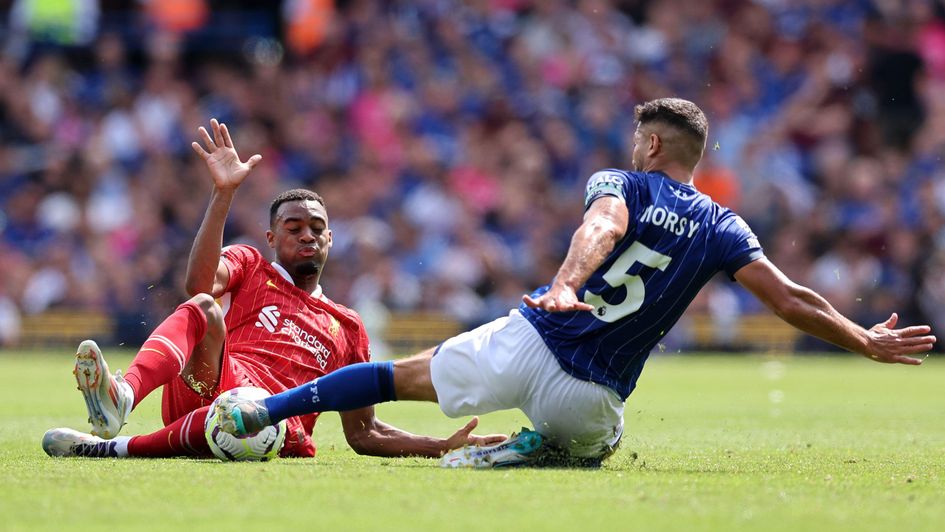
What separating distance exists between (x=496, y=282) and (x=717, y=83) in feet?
17.6

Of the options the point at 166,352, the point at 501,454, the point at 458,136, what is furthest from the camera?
the point at 458,136

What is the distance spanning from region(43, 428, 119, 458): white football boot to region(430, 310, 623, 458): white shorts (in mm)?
1984

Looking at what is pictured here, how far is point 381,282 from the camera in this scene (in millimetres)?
20734

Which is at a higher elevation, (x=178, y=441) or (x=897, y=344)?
(x=897, y=344)

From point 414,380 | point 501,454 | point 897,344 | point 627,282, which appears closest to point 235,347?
point 414,380

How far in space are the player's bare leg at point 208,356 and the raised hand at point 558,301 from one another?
2044 mm

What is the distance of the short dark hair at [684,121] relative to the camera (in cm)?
706

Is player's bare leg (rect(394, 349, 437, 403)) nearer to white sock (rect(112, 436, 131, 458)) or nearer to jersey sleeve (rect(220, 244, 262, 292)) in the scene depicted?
jersey sleeve (rect(220, 244, 262, 292))

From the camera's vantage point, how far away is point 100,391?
264 inches

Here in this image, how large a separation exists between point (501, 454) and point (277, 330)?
177 cm

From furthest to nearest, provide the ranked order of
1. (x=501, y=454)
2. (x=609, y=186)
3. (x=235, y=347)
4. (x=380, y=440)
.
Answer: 1. (x=235, y=347)
2. (x=380, y=440)
3. (x=501, y=454)
4. (x=609, y=186)

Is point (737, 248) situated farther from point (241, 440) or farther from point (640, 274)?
point (241, 440)

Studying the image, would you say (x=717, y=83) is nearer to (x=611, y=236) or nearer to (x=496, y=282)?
(x=496, y=282)

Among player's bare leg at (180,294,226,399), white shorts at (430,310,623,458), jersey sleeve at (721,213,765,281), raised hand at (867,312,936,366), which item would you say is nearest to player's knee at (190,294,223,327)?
player's bare leg at (180,294,226,399)
